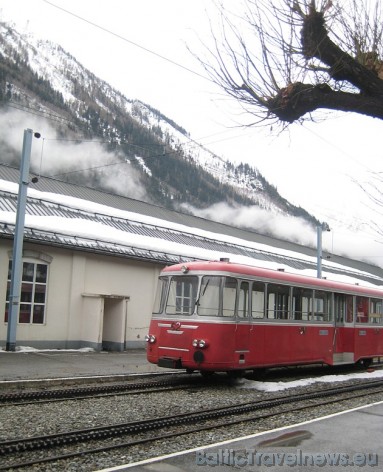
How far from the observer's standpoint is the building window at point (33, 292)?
62.5 feet

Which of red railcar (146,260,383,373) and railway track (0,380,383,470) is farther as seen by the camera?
red railcar (146,260,383,373)

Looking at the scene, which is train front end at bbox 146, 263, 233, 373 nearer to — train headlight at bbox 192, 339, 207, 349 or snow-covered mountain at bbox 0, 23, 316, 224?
train headlight at bbox 192, 339, 207, 349

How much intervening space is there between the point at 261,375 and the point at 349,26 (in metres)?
9.44

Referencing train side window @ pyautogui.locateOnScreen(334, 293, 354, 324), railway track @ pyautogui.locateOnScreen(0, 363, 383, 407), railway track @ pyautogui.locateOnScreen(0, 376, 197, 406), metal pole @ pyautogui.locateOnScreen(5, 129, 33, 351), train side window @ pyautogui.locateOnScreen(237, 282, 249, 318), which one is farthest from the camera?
metal pole @ pyautogui.locateOnScreen(5, 129, 33, 351)

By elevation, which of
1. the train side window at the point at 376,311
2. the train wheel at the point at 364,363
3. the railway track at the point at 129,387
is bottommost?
the railway track at the point at 129,387

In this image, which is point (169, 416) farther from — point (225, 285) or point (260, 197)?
point (260, 197)

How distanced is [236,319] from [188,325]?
109 cm

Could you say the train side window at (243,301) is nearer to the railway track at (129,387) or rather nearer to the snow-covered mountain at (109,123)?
the railway track at (129,387)

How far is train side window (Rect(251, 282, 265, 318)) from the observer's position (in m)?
12.6

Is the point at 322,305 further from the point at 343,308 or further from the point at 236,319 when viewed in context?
the point at 236,319

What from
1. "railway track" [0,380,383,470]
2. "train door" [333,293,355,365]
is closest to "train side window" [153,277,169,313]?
"railway track" [0,380,383,470]

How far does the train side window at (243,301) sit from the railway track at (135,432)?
211 centimetres

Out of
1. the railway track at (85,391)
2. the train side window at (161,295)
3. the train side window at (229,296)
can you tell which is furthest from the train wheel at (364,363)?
the train side window at (161,295)

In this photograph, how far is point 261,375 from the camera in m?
13.6
